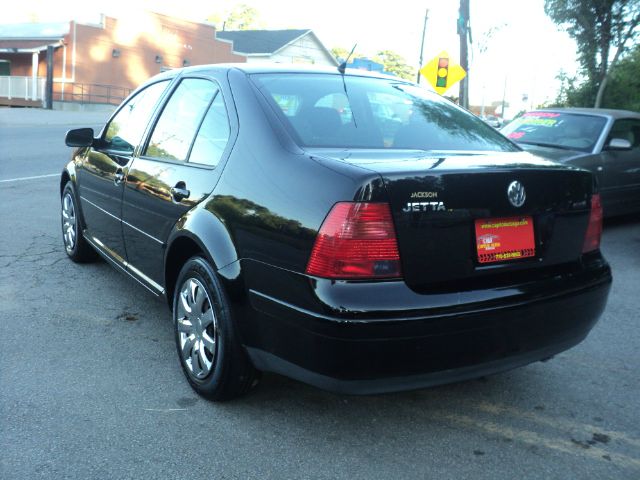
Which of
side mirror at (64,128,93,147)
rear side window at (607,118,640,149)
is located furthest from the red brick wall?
side mirror at (64,128,93,147)

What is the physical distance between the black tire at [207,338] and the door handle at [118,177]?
1.09 m

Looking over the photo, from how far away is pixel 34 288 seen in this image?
5176 millimetres

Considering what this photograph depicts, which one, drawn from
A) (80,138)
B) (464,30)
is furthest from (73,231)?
(464,30)

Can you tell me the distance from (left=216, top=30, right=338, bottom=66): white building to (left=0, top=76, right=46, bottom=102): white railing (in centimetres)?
1580

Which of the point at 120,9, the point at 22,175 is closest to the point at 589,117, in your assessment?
the point at 22,175

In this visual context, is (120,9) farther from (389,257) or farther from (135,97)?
(389,257)

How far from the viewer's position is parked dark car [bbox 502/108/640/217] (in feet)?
26.2

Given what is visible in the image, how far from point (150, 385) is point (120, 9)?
40375 mm

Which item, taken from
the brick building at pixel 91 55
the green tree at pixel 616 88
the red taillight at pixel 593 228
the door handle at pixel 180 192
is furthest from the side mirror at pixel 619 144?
the brick building at pixel 91 55

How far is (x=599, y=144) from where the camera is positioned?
8.11 m

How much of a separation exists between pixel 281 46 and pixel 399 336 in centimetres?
4914

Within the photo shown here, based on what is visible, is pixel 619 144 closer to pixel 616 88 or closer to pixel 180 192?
pixel 180 192

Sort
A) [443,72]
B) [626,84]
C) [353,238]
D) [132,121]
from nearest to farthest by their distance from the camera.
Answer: [353,238] → [132,121] → [443,72] → [626,84]

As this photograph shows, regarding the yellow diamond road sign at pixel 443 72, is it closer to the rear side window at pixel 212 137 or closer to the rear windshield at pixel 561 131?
the rear windshield at pixel 561 131
